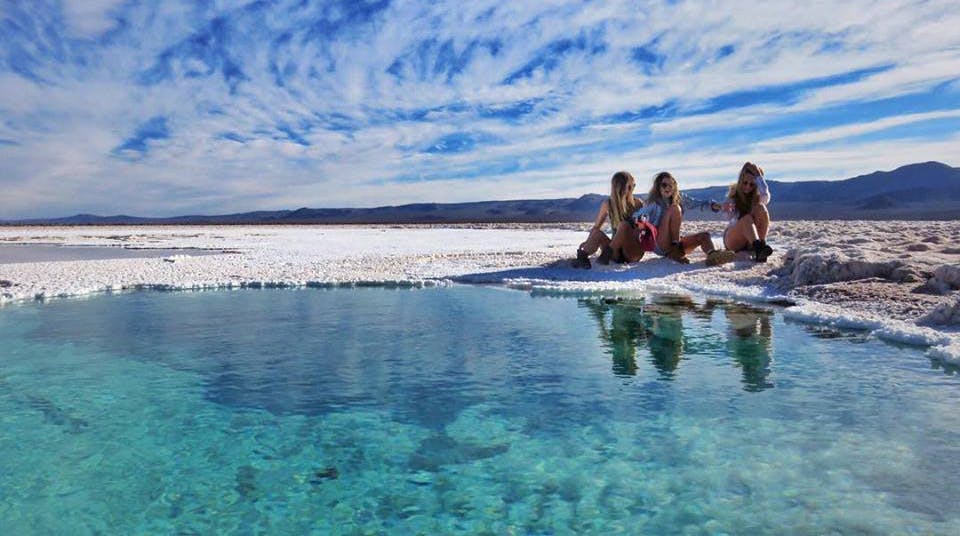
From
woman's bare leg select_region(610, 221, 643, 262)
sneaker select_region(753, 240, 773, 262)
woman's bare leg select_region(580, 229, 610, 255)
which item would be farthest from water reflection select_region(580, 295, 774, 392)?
sneaker select_region(753, 240, 773, 262)

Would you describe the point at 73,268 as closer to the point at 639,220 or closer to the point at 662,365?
the point at 639,220

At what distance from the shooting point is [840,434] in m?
3.95

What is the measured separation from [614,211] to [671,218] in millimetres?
1026

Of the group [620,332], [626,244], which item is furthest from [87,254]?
[620,332]

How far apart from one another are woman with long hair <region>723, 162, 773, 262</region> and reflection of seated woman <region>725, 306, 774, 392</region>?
414 centimetres

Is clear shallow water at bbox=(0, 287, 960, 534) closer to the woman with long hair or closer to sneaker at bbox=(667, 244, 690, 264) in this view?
sneaker at bbox=(667, 244, 690, 264)

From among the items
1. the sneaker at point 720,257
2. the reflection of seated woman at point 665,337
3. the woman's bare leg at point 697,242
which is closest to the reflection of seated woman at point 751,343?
the reflection of seated woman at point 665,337

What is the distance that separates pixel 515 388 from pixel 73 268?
12330 mm

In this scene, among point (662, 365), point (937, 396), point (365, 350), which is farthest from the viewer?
point (365, 350)

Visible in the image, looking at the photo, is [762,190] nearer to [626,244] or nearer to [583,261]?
[626,244]

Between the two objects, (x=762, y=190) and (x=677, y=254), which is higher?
(x=762, y=190)

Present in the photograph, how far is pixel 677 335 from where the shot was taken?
6.85m

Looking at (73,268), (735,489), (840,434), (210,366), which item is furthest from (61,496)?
(73,268)

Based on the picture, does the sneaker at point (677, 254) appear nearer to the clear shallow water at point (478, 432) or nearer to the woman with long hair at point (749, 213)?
the woman with long hair at point (749, 213)
